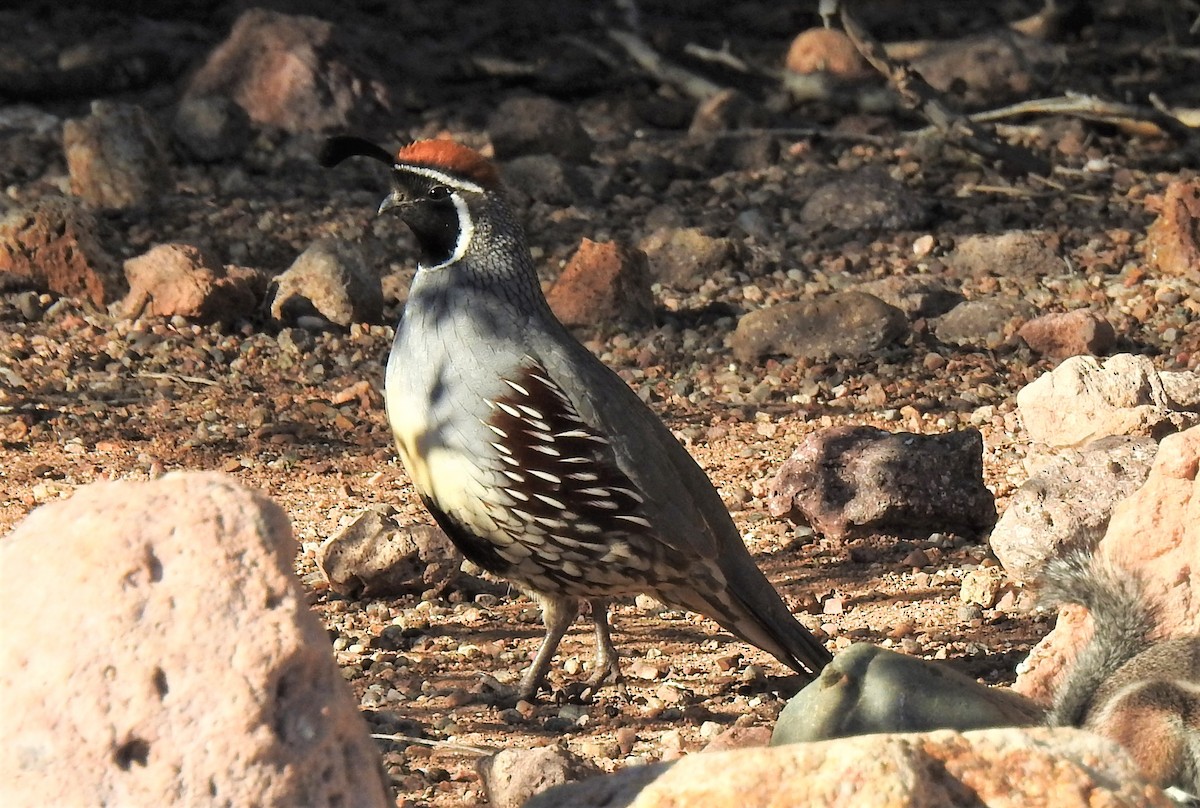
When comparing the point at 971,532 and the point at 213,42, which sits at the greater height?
the point at 213,42

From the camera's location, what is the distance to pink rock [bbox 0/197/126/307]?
8.86 m

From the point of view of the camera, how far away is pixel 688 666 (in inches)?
232

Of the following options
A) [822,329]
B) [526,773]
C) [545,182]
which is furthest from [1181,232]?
[526,773]

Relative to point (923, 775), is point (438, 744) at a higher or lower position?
lower

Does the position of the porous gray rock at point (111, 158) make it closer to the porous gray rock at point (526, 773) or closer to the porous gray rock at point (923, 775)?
the porous gray rock at point (526, 773)

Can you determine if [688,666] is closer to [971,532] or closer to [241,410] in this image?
[971,532]

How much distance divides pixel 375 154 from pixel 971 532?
2.58 m

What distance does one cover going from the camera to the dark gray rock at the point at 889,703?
13.8 feet

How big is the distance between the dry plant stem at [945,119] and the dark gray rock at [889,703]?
633 cm

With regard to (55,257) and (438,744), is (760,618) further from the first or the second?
(55,257)

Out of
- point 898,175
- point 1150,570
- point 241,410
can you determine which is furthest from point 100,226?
point 1150,570

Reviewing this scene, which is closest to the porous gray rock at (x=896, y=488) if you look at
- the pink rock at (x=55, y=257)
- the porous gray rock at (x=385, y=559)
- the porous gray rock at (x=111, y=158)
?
the porous gray rock at (x=385, y=559)

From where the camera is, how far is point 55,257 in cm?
890

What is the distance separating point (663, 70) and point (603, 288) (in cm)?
369
